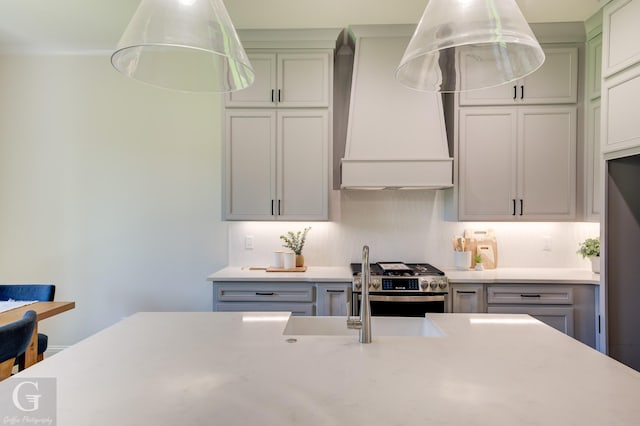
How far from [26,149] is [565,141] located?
4.83 m

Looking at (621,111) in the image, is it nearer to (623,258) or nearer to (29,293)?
(623,258)

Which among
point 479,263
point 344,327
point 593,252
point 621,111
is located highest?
point 621,111

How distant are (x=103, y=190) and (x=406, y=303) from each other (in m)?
2.98

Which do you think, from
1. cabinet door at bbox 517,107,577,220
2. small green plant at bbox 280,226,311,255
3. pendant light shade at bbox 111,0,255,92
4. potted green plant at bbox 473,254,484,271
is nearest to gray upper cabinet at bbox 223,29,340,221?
small green plant at bbox 280,226,311,255

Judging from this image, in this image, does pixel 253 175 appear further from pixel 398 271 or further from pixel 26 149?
pixel 26 149

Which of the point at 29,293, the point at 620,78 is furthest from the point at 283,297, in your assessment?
the point at 620,78

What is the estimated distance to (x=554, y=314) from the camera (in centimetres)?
255

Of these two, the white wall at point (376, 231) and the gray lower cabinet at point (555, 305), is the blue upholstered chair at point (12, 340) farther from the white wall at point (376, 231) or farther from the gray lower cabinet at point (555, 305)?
the gray lower cabinet at point (555, 305)

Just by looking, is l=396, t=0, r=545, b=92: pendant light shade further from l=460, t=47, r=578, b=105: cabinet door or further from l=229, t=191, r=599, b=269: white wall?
l=229, t=191, r=599, b=269: white wall

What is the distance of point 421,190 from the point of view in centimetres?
319

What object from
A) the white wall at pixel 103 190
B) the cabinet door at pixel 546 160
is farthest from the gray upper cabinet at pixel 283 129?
the cabinet door at pixel 546 160

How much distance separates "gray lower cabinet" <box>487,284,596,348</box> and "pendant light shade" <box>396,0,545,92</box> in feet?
5.75

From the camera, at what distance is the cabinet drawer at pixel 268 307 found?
8.70ft

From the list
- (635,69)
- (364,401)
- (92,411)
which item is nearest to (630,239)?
(635,69)
